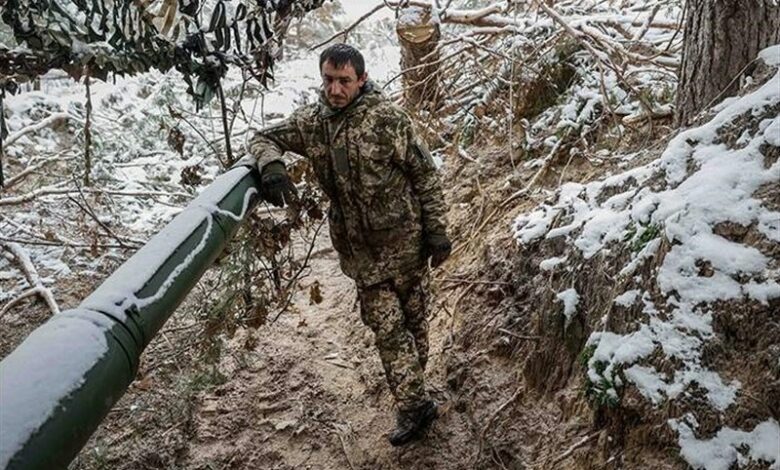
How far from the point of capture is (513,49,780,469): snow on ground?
82.6 inches

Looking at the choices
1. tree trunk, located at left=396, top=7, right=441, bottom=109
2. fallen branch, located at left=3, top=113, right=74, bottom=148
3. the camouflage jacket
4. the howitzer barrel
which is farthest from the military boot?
fallen branch, located at left=3, top=113, right=74, bottom=148

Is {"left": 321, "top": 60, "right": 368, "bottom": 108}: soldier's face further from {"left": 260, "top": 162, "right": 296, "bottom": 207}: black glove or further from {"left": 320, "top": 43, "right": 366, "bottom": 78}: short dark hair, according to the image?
{"left": 260, "top": 162, "right": 296, "bottom": 207}: black glove

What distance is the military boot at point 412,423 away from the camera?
11.3 feet

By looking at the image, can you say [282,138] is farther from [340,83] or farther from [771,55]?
[771,55]

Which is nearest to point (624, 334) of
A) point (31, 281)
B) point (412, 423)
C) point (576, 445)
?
point (576, 445)

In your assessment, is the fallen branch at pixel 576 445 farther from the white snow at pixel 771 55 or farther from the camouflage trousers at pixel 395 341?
the white snow at pixel 771 55

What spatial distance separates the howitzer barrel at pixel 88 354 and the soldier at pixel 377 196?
0.94m

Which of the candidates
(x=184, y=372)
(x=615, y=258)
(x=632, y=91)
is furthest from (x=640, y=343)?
(x=184, y=372)

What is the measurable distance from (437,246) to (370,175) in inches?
21.8

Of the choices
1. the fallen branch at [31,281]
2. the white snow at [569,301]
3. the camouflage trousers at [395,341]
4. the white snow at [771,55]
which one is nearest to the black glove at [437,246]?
the camouflage trousers at [395,341]

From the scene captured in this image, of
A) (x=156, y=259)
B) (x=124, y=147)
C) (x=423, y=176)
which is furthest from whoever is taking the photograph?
(x=124, y=147)

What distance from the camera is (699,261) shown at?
2314mm

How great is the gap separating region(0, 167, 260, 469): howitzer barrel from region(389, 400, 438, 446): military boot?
1.66m

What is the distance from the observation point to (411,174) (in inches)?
131
